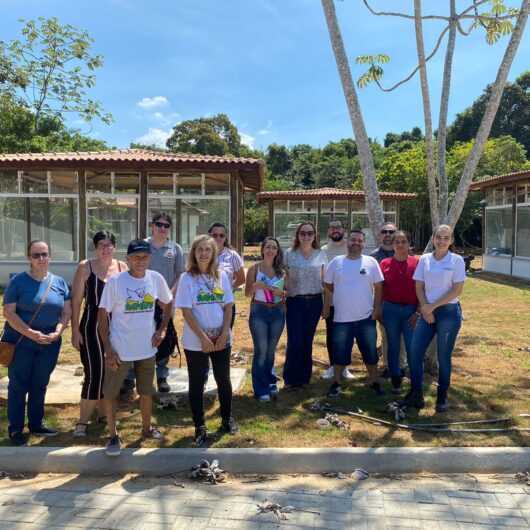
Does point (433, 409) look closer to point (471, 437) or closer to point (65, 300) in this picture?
point (471, 437)

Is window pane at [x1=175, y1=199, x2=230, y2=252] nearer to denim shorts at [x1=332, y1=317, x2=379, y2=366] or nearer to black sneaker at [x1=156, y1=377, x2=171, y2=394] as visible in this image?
black sneaker at [x1=156, y1=377, x2=171, y2=394]

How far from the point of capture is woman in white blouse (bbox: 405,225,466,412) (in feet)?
13.7

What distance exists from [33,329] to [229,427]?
1.61 m

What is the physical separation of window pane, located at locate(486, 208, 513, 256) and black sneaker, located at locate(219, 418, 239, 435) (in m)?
14.8

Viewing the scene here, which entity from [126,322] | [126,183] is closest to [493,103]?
[126,322]

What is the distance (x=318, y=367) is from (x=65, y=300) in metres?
3.04

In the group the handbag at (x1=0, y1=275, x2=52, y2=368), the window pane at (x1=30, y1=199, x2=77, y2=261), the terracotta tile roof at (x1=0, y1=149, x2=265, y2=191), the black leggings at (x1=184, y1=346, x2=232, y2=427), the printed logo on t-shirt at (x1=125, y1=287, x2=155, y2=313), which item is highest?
the terracotta tile roof at (x1=0, y1=149, x2=265, y2=191)

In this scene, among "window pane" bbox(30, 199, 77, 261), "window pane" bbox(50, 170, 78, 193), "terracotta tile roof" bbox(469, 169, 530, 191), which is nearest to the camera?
"window pane" bbox(50, 170, 78, 193)

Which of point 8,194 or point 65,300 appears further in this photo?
point 8,194

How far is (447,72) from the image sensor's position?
570 centimetres

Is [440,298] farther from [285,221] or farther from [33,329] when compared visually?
[285,221]

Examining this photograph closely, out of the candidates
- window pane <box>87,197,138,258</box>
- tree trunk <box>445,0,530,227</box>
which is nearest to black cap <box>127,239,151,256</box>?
tree trunk <box>445,0,530,227</box>

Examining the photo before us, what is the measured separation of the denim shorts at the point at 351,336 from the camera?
4.62 m

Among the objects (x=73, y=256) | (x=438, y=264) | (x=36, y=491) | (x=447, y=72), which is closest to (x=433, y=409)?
(x=438, y=264)
